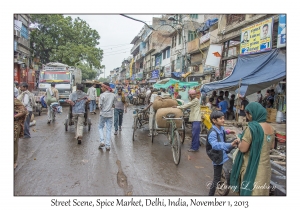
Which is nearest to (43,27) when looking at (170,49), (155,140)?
(170,49)

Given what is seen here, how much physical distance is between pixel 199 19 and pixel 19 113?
21.8 metres

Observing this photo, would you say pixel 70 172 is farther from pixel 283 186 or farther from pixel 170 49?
pixel 170 49

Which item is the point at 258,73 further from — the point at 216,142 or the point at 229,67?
the point at 229,67

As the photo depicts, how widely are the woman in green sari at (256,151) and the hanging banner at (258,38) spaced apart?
782 cm

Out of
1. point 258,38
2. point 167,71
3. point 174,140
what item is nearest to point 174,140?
point 174,140

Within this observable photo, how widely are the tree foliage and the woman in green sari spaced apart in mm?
27531

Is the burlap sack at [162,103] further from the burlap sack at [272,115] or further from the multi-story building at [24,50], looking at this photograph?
the multi-story building at [24,50]

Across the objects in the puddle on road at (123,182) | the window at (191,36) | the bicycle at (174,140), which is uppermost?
the window at (191,36)

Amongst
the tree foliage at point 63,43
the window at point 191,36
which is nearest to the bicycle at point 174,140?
the window at point 191,36

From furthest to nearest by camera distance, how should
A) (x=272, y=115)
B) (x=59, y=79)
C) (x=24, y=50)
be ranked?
(x=24, y=50)
(x=59, y=79)
(x=272, y=115)

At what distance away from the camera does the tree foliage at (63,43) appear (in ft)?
91.5

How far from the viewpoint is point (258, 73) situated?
28.1ft

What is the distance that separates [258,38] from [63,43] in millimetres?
24257
